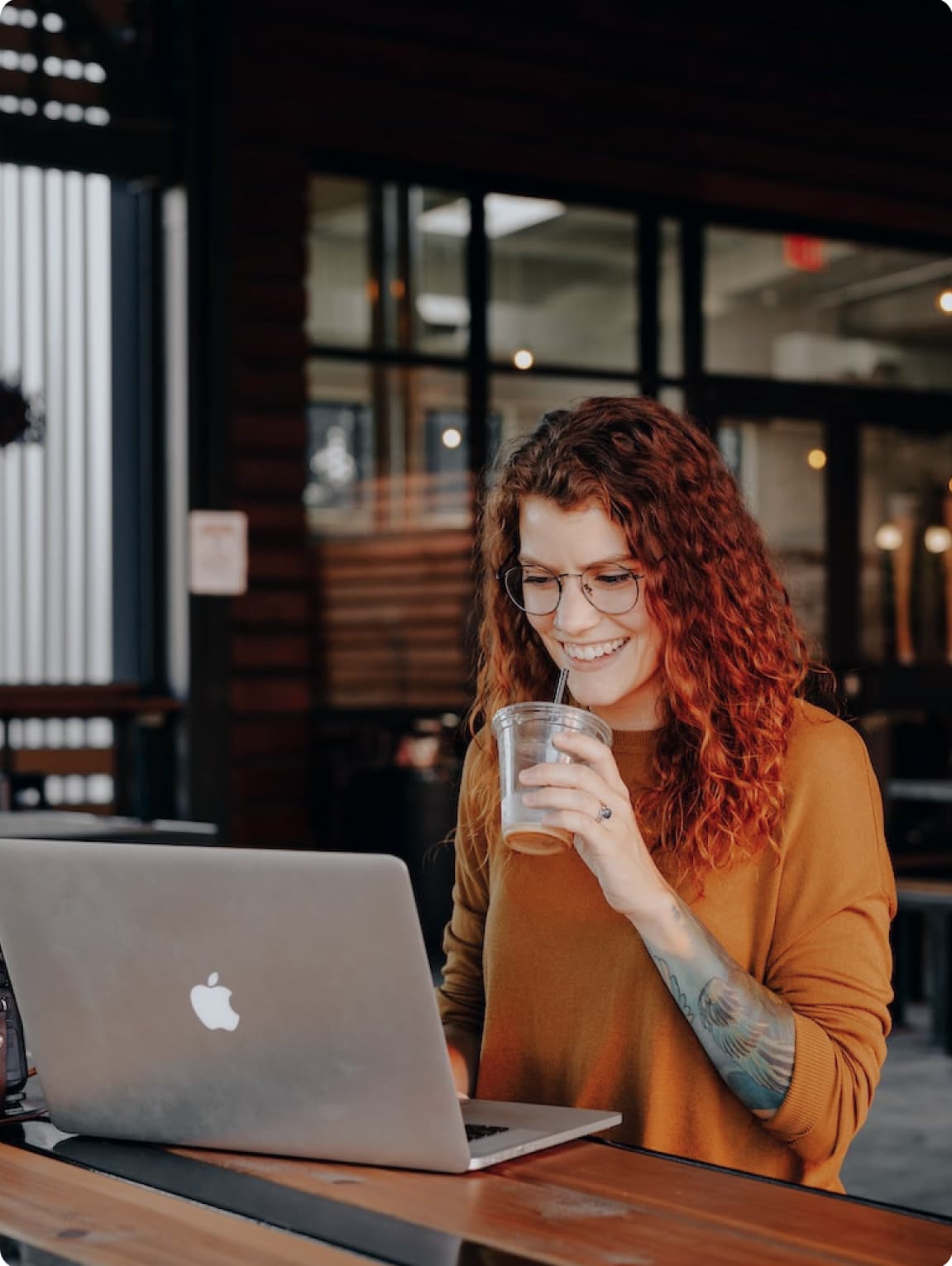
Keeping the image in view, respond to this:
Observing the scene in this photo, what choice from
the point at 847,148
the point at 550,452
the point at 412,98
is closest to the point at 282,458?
the point at 412,98

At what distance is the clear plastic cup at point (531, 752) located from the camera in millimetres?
1542

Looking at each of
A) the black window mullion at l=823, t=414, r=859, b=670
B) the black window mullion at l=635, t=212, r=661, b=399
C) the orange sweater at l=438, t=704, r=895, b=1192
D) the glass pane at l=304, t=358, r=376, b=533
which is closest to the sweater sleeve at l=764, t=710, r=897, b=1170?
the orange sweater at l=438, t=704, r=895, b=1192

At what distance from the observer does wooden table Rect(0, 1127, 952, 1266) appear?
4.19ft

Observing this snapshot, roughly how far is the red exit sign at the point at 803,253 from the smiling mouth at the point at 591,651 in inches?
252

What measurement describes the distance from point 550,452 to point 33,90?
484 centimetres

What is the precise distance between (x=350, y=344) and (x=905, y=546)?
2948mm

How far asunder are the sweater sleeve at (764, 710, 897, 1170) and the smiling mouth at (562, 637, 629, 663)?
0.21m

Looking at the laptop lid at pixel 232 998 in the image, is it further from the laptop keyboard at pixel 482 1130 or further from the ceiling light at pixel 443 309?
the ceiling light at pixel 443 309

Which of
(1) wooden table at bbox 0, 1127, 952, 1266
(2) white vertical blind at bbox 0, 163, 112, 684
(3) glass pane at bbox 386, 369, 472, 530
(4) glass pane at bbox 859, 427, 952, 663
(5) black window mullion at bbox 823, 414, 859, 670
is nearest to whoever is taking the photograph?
(1) wooden table at bbox 0, 1127, 952, 1266

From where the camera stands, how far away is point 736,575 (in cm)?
188

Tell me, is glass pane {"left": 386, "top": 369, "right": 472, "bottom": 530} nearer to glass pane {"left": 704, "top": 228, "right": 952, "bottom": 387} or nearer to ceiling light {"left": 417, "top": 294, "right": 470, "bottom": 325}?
ceiling light {"left": 417, "top": 294, "right": 470, "bottom": 325}

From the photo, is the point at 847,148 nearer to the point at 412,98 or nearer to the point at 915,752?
the point at 412,98

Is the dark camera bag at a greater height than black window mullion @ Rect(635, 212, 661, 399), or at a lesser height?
lesser

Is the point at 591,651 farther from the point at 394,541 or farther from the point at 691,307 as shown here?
the point at 691,307
